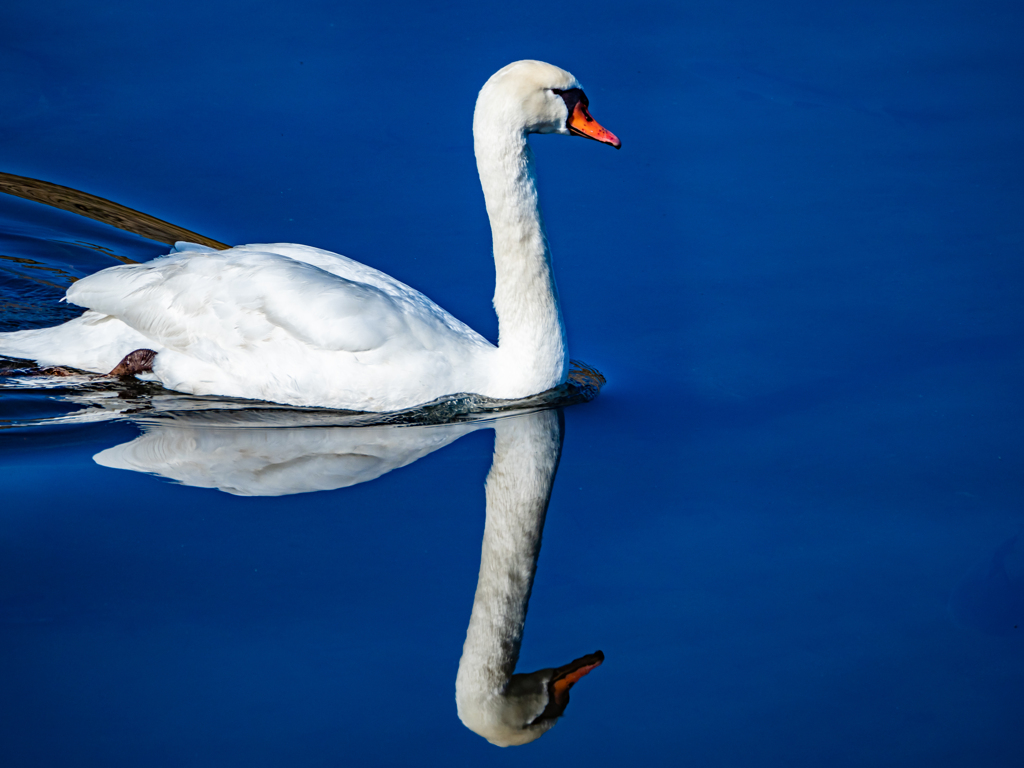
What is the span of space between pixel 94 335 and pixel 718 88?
5558mm

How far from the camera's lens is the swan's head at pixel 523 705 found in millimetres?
5086

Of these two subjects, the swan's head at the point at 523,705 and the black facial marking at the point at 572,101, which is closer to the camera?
the swan's head at the point at 523,705

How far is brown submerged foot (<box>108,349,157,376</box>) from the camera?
24.2 feet

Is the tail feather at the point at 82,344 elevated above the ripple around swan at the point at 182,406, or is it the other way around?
the tail feather at the point at 82,344

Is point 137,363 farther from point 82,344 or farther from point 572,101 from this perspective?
point 572,101

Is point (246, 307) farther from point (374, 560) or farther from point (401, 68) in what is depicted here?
point (401, 68)

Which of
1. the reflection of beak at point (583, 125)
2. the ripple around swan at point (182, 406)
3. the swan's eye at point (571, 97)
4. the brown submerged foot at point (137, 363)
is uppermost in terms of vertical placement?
the swan's eye at point (571, 97)

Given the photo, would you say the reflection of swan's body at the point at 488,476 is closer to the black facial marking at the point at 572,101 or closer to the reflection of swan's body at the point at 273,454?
the reflection of swan's body at the point at 273,454

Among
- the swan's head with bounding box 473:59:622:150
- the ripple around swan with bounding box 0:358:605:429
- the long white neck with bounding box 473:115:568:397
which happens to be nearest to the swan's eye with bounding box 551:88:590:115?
the swan's head with bounding box 473:59:622:150

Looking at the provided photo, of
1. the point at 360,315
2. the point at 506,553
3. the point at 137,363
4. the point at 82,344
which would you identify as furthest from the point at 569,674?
the point at 82,344

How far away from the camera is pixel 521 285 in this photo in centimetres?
721

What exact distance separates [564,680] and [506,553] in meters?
0.88

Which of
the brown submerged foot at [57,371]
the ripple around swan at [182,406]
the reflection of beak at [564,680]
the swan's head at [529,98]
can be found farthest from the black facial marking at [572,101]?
the brown submerged foot at [57,371]

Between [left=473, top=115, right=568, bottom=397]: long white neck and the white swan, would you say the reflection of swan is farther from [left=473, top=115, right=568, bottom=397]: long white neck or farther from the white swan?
the white swan
